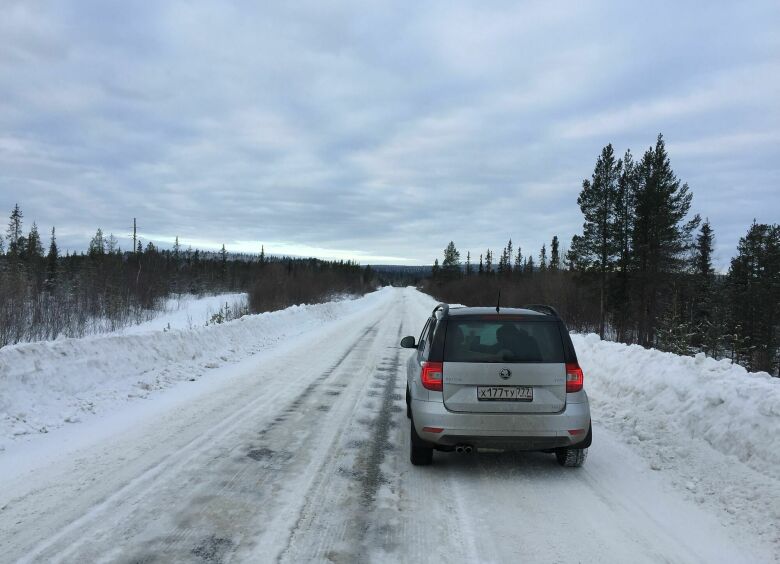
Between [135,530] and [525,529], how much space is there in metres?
2.99

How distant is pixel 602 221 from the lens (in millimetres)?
40281

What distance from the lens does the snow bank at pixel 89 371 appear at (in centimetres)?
684

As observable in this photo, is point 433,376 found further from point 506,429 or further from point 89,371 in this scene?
point 89,371

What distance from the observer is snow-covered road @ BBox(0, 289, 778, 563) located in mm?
3455

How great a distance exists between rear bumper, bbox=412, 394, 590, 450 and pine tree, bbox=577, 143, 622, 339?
124ft

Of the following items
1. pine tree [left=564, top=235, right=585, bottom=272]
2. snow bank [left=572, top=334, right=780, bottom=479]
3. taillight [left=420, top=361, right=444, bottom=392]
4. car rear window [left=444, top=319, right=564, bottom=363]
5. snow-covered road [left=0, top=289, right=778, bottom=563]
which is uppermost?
pine tree [left=564, top=235, right=585, bottom=272]

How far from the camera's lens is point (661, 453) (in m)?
5.77

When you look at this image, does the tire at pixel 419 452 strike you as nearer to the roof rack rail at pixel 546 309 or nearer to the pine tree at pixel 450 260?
the roof rack rail at pixel 546 309

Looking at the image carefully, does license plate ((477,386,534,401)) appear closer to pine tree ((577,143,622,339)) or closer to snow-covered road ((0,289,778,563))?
snow-covered road ((0,289,778,563))

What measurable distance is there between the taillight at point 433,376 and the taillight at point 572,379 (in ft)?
4.29

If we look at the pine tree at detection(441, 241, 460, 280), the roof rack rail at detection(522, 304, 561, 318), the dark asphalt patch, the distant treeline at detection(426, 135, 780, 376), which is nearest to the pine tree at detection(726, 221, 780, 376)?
the distant treeline at detection(426, 135, 780, 376)

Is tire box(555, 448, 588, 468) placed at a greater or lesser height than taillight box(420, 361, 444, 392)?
lesser

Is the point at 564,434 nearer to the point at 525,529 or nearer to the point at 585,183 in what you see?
the point at 525,529

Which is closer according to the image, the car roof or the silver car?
the silver car
